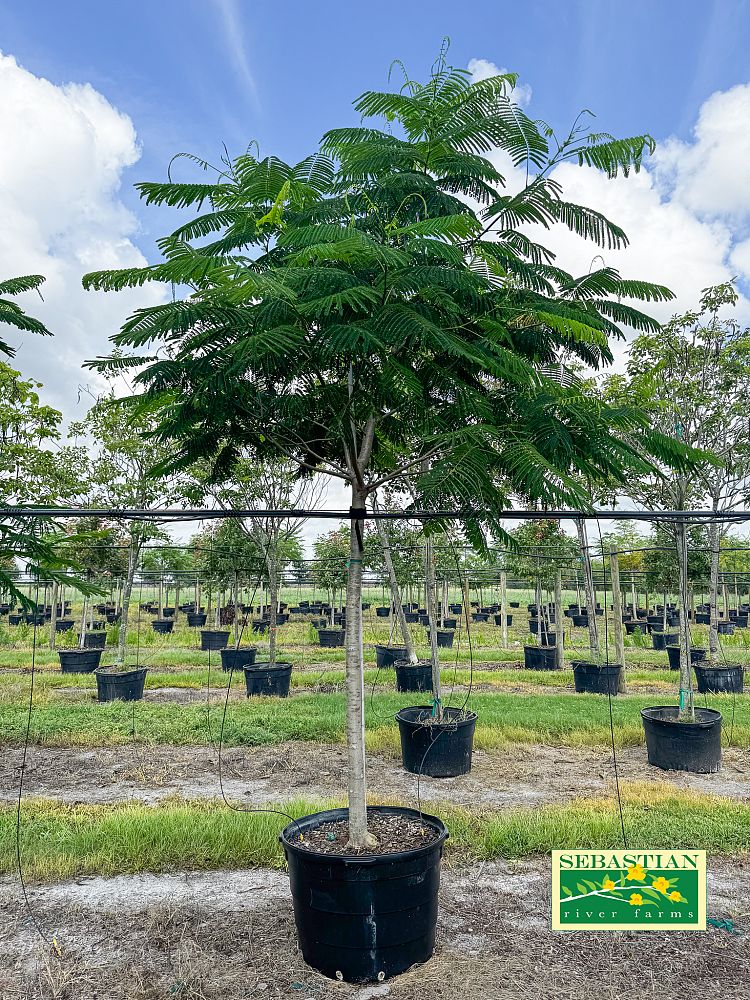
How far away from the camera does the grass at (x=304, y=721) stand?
8508mm

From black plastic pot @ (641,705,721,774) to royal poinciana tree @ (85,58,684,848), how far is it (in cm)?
494

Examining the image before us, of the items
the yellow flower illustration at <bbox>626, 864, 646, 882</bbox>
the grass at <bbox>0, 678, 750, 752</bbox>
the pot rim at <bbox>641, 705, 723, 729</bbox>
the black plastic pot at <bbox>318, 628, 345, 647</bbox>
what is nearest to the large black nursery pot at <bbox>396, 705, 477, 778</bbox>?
the grass at <bbox>0, 678, 750, 752</bbox>

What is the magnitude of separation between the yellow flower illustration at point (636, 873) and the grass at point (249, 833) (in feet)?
3.61

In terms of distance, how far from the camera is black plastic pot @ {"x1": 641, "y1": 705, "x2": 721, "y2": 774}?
24.0ft

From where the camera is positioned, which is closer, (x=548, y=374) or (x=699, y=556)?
(x=548, y=374)

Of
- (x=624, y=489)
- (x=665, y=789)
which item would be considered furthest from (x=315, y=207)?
(x=624, y=489)

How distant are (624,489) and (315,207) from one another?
7.65 m

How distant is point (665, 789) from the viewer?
639 centimetres

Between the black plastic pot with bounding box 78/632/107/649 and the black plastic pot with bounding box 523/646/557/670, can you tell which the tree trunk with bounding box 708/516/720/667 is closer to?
the black plastic pot with bounding box 523/646/557/670

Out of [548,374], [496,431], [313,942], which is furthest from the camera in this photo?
[313,942]

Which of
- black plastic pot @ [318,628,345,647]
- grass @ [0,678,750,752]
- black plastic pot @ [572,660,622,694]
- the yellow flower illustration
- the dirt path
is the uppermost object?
black plastic pot @ [318,628,345,647]

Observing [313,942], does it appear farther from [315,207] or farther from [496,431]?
[315,207]

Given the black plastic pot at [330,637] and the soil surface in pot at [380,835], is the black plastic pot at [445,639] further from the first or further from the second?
the soil surface in pot at [380,835]

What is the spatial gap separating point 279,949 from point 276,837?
1.24 m
